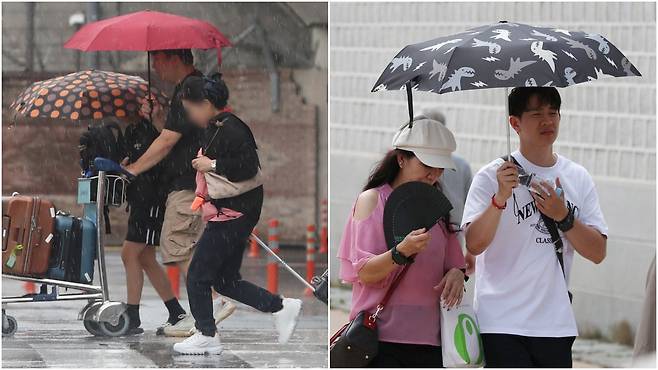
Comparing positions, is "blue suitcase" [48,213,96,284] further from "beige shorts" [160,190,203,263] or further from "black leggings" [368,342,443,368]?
"black leggings" [368,342,443,368]

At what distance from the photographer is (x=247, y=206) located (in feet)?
23.7

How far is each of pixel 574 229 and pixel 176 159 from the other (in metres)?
2.85

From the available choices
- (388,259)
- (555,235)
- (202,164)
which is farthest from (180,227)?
(555,235)

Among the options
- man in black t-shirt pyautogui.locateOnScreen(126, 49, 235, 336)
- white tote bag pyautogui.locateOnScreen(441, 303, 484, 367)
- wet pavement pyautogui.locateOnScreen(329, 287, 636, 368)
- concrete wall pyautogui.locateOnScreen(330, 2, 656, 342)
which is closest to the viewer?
white tote bag pyautogui.locateOnScreen(441, 303, 484, 367)

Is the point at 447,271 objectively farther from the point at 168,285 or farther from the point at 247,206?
the point at 168,285

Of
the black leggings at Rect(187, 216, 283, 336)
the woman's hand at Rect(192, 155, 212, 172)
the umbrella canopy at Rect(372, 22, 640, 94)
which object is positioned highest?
the umbrella canopy at Rect(372, 22, 640, 94)

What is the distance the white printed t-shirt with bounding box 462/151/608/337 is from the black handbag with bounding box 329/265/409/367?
40 cm

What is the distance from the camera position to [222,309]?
766 centimetres

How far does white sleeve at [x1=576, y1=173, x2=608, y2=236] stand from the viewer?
5348 millimetres

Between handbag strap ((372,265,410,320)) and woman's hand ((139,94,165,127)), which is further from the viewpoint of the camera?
woman's hand ((139,94,165,127))

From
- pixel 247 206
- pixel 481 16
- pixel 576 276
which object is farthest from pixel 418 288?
pixel 481 16

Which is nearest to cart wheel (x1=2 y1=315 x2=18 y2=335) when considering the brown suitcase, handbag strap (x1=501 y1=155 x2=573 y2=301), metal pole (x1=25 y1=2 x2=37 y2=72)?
the brown suitcase

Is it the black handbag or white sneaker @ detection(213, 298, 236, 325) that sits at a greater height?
the black handbag

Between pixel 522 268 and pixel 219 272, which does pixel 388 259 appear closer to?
pixel 522 268
